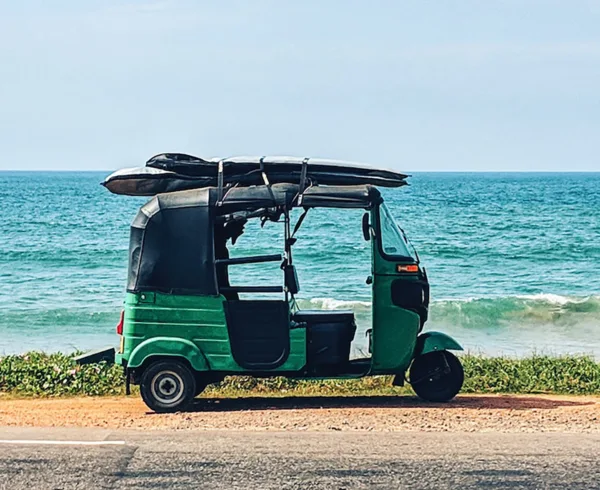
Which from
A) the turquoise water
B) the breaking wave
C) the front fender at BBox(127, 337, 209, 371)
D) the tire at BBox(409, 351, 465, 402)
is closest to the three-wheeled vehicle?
the front fender at BBox(127, 337, 209, 371)

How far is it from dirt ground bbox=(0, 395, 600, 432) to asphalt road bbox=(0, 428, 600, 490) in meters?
0.56

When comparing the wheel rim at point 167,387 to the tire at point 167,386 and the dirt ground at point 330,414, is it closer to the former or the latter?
the tire at point 167,386

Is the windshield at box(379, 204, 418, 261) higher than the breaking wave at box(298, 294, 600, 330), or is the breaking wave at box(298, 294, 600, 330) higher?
the windshield at box(379, 204, 418, 261)

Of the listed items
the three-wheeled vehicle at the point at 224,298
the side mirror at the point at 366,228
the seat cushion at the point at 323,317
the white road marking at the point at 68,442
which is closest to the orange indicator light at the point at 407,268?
the three-wheeled vehicle at the point at 224,298

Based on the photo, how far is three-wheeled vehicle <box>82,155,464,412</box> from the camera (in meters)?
11.1

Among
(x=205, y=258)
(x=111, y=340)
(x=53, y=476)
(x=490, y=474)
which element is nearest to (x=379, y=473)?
(x=490, y=474)

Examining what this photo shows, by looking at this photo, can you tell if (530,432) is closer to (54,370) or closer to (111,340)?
(54,370)

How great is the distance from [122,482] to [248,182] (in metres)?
4.31

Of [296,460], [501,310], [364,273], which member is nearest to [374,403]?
[296,460]

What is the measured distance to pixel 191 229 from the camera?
11.2 metres

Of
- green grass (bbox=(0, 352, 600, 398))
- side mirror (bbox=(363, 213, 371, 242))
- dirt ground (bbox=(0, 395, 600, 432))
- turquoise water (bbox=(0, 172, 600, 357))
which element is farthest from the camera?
turquoise water (bbox=(0, 172, 600, 357))

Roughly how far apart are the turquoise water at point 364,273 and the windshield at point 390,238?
542 centimetres

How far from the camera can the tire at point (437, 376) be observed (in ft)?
38.3

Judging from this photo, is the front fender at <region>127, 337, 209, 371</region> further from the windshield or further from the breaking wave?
the breaking wave
